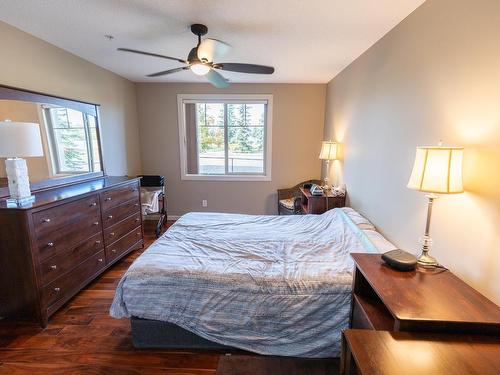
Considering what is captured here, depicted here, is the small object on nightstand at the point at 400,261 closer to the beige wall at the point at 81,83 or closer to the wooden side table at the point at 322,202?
the wooden side table at the point at 322,202

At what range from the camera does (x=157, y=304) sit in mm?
1631

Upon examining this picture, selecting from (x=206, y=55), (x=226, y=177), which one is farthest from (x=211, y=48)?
(x=226, y=177)

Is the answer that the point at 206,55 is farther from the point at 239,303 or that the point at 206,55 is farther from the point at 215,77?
the point at 239,303

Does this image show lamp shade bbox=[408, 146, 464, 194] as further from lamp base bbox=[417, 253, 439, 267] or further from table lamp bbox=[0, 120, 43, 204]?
table lamp bbox=[0, 120, 43, 204]

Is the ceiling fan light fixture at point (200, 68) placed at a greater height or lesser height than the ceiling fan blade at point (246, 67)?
lesser

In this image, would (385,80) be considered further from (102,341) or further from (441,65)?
(102,341)

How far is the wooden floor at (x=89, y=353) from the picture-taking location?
1.58 meters

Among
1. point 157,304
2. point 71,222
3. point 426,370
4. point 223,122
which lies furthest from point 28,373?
point 223,122

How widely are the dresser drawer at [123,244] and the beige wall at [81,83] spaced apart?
3.18 ft

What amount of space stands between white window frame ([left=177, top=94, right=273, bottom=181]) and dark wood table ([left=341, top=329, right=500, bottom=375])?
11.5ft

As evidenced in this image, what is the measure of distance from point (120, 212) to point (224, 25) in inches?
86.2

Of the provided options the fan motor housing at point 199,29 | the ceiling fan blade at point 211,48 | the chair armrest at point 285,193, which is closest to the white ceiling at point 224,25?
the fan motor housing at point 199,29

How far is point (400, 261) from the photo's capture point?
1.29 metres

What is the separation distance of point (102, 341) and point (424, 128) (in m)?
2.69
